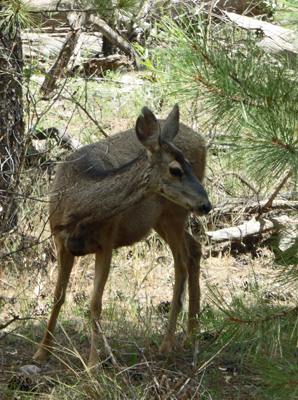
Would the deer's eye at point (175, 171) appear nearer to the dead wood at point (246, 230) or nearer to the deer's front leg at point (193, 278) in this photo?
the deer's front leg at point (193, 278)

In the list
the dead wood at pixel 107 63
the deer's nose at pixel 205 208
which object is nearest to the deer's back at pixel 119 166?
the deer's nose at pixel 205 208

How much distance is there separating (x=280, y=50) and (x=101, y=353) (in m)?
2.89

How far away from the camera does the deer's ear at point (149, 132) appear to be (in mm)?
5051

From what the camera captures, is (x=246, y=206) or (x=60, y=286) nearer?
(x=60, y=286)

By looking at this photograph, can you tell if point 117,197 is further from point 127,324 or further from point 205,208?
point 127,324

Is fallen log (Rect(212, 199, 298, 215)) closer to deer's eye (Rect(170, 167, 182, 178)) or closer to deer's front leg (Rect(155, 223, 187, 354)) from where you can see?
deer's front leg (Rect(155, 223, 187, 354))

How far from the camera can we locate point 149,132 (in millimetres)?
5141

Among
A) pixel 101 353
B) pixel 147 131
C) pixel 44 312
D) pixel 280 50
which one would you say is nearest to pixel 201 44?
pixel 280 50

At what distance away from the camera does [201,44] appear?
3.69 m

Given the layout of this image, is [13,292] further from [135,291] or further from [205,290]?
[205,290]

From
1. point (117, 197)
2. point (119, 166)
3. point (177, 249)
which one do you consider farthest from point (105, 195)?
point (177, 249)

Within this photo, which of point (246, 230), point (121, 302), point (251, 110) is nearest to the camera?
point (251, 110)

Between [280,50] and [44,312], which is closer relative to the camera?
[280,50]

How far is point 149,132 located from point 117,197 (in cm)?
59
